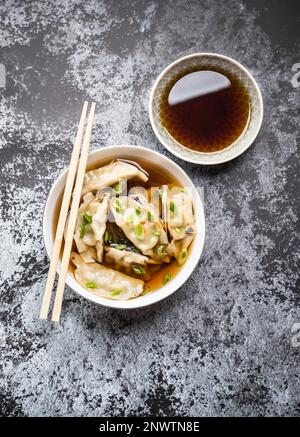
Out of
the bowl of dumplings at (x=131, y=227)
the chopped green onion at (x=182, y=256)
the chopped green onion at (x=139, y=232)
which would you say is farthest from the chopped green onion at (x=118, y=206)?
the chopped green onion at (x=182, y=256)

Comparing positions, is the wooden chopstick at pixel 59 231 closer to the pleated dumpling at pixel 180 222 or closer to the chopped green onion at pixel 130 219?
the chopped green onion at pixel 130 219

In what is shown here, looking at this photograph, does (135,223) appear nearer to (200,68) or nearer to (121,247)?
(121,247)

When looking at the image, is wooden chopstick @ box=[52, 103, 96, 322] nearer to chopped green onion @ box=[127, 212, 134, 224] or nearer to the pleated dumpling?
chopped green onion @ box=[127, 212, 134, 224]

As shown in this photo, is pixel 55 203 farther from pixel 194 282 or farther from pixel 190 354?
pixel 190 354

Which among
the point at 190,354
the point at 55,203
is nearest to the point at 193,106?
the point at 55,203

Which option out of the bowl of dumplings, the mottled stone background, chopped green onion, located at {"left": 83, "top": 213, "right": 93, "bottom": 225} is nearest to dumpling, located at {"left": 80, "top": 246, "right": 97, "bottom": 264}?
the bowl of dumplings

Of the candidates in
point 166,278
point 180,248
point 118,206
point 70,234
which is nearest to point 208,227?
point 180,248
